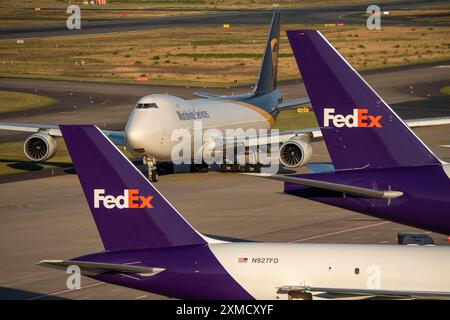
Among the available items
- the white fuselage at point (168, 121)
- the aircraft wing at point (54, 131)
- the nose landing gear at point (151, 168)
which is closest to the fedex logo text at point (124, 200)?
the white fuselage at point (168, 121)

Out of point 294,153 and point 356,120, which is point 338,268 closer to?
point 356,120

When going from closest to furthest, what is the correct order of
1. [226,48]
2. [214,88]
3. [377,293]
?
[377,293]
[214,88]
[226,48]

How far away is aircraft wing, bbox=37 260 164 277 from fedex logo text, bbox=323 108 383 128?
8205mm

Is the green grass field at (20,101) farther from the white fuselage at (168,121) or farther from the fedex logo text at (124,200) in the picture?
the fedex logo text at (124,200)

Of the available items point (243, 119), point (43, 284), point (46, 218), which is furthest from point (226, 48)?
point (43, 284)

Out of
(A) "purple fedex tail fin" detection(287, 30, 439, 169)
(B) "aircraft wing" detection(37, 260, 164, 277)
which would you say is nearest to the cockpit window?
(A) "purple fedex tail fin" detection(287, 30, 439, 169)

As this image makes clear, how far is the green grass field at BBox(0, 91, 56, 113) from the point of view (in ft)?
338

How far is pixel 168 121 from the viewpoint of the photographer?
210ft

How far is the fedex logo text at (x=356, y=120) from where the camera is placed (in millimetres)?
35594

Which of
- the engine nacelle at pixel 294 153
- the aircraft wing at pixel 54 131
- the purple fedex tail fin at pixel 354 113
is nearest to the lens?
the purple fedex tail fin at pixel 354 113

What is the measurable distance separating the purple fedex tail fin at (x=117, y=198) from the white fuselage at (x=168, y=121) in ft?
105

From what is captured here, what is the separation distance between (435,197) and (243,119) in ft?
120

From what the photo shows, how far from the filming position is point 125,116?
313 ft
